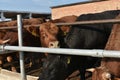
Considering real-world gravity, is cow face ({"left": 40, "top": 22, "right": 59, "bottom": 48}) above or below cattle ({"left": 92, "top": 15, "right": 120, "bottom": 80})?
above

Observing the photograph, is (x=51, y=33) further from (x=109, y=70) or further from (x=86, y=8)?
(x=86, y=8)

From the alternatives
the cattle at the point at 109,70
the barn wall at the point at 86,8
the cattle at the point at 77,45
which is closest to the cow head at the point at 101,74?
the cattle at the point at 109,70

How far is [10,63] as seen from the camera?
9.55 m

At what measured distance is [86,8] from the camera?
20688mm

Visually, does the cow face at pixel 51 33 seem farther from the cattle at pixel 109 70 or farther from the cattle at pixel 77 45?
the cattle at pixel 109 70

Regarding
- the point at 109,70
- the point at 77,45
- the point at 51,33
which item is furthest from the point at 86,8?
the point at 109,70

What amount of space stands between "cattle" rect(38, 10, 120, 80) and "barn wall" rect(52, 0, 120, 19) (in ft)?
36.4

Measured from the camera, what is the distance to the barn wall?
1834 centimetres

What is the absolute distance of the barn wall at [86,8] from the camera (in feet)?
60.2

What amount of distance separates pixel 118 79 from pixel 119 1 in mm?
14400

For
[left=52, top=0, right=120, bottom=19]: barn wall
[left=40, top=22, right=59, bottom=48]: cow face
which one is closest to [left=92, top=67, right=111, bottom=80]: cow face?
[left=40, top=22, right=59, bottom=48]: cow face

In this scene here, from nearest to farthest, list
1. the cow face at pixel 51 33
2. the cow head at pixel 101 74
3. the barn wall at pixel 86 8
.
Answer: the cow head at pixel 101 74 → the cow face at pixel 51 33 → the barn wall at pixel 86 8

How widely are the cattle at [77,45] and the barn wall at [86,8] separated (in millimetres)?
11104

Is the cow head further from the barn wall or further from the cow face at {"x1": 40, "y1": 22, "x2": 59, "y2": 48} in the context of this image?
the barn wall
